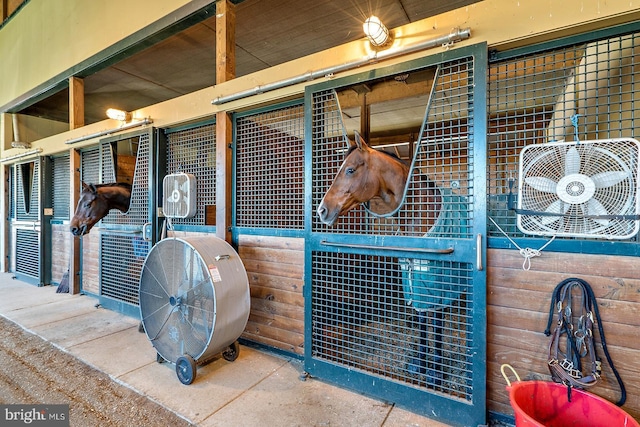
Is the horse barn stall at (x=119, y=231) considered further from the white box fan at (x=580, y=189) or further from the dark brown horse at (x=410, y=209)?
the white box fan at (x=580, y=189)

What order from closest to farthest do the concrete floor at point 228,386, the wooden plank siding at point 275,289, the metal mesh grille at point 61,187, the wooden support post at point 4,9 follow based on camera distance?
the concrete floor at point 228,386 < the wooden plank siding at point 275,289 < the metal mesh grille at point 61,187 < the wooden support post at point 4,9

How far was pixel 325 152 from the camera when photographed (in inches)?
90.8

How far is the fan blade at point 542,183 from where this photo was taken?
1.52 m

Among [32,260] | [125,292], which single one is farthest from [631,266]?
[32,260]

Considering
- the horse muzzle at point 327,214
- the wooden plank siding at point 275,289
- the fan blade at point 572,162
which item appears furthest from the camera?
the wooden plank siding at point 275,289

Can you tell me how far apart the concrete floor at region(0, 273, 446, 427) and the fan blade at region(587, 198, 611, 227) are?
1382mm

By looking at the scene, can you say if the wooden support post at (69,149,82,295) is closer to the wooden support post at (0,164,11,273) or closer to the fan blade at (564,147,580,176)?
the wooden support post at (0,164,11,273)

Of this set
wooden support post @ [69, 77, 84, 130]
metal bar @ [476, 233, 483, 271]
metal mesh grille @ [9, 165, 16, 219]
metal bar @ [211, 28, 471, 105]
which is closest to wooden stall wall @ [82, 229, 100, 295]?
wooden support post @ [69, 77, 84, 130]

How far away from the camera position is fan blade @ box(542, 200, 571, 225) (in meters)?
1.49

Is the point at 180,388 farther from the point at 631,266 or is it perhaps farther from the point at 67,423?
the point at 631,266

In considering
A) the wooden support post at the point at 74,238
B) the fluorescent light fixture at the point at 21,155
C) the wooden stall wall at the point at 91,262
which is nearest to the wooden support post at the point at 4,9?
the fluorescent light fixture at the point at 21,155

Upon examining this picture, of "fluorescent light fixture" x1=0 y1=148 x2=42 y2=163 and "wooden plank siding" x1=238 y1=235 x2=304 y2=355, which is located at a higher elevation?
"fluorescent light fixture" x1=0 y1=148 x2=42 y2=163

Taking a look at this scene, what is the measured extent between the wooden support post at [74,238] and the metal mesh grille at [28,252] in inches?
49.5

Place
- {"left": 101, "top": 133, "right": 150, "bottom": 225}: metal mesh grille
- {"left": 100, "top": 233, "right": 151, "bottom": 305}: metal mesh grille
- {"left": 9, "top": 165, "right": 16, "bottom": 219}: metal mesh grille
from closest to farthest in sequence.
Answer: {"left": 101, "top": 133, "right": 150, "bottom": 225}: metal mesh grille
{"left": 100, "top": 233, "right": 151, "bottom": 305}: metal mesh grille
{"left": 9, "top": 165, "right": 16, "bottom": 219}: metal mesh grille
